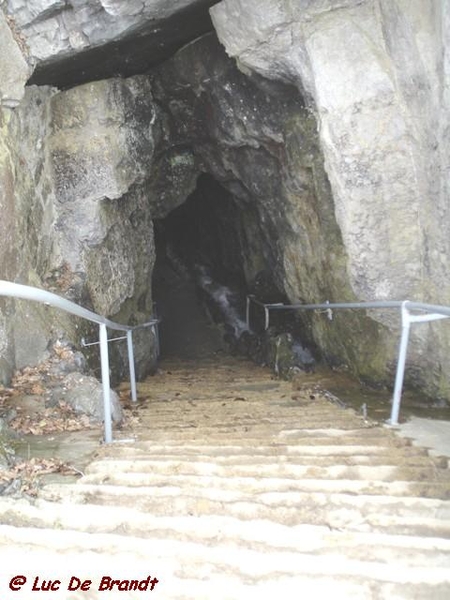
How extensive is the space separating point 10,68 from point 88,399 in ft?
12.9

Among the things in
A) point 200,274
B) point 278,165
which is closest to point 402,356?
point 278,165

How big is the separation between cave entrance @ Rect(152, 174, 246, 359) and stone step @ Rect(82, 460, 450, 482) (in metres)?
10.3

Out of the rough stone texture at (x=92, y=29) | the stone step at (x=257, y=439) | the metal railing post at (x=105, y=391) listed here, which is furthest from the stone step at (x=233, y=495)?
the rough stone texture at (x=92, y=29)

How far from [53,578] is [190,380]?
7319 millimetres

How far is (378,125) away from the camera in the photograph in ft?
17.7

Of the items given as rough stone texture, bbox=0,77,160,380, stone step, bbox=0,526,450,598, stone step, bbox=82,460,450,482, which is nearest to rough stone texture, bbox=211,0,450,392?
stone step, bbox=82,460,450,482

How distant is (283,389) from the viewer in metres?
7.09

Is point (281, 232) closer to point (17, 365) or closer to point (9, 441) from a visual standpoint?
point (17, 365)

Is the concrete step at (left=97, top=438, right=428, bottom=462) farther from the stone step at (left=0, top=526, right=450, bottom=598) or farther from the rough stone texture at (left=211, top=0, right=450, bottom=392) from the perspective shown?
the rough stone texture at (left=211, top=0, right=450, bottom=392)

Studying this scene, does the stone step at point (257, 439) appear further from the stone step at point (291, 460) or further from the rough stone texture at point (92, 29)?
the rough stone texture at point (92, 29)

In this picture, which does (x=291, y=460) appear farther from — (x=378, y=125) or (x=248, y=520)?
(x=378, y=125)

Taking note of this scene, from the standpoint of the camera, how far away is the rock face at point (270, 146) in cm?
526

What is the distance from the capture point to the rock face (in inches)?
207

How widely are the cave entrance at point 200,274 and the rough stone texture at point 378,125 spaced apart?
23.6ft
